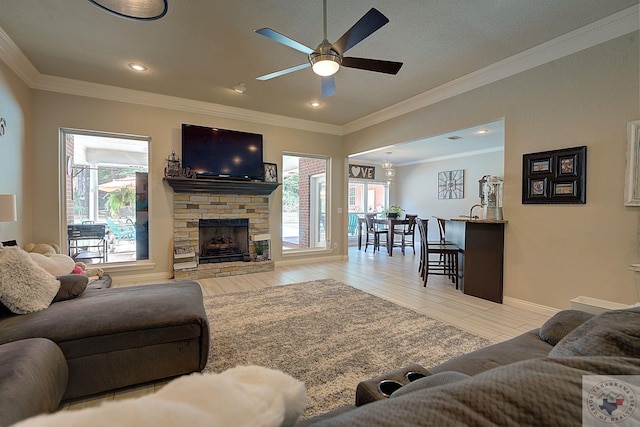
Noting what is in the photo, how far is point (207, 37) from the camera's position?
9.55 feet

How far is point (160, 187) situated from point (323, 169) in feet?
11.4

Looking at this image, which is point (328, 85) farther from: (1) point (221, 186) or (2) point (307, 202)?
(2) point (307, 202)

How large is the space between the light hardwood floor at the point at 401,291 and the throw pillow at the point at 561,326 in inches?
44.8

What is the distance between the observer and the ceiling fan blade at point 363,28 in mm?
1964

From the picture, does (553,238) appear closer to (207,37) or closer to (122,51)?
(207,37)

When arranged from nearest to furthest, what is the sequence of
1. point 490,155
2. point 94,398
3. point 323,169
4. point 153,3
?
point 94,398
point 153,3
point 323,169
point 490,155

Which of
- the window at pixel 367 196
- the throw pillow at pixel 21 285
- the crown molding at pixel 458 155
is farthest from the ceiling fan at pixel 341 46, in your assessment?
the window at pixel 367 196

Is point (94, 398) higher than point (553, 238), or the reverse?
point (553, 238)

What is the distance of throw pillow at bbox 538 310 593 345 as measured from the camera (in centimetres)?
138

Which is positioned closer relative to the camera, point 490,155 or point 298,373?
point 298,373

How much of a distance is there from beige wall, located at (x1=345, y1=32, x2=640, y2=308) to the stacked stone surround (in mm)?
3773

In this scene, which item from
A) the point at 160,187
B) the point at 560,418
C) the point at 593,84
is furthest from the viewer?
the point at 160,187

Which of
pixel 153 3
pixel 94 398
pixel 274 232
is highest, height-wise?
pixel 153 3

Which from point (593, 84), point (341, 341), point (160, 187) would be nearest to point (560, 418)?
point (341, 341)
